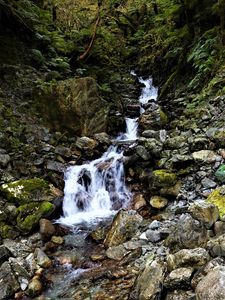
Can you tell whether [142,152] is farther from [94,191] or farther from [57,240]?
[57,240]

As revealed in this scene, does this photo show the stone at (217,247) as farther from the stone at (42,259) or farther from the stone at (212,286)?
the stone at (42,259)

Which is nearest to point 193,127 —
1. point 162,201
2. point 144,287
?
point 162,201

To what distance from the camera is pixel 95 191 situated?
8461 mm

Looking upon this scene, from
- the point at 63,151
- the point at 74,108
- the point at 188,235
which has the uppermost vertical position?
the point at 74,108

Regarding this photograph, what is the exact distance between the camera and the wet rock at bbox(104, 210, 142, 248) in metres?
6.10

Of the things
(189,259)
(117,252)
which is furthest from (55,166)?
(189,259)

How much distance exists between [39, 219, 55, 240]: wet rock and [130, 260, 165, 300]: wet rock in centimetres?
250

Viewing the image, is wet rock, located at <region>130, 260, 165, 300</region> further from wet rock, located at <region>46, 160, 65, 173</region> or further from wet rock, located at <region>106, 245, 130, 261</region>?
wet rock, located at <region>46, 160, 65, 173</region>

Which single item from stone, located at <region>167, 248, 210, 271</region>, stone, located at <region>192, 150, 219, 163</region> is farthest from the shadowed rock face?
stone, located at <region>167, 248, 210, 271</region>

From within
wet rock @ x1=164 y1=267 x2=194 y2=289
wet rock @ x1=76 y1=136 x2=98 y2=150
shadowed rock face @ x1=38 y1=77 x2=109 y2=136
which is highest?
shadowed rock face @ x1=38 y1=77 x2=109 y2=136

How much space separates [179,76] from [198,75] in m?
1.89

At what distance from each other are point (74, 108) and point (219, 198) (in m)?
6.19

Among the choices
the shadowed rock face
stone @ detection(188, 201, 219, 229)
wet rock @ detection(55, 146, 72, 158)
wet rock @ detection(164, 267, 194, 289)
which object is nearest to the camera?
wet rock @ detection(164, 267, 194, 289)

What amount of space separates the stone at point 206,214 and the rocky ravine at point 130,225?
0.5 inches
